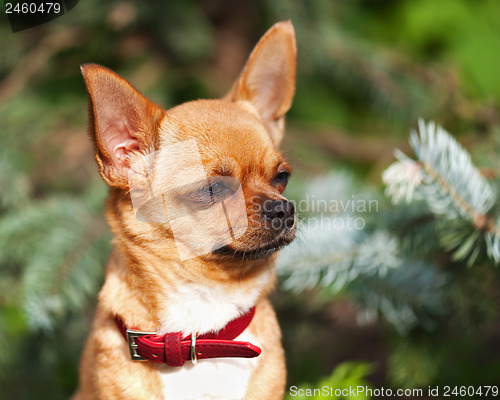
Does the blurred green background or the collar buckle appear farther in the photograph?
the blurred green background

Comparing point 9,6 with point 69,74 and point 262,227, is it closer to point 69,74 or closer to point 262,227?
point 69,74

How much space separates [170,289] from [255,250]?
26 centimetres

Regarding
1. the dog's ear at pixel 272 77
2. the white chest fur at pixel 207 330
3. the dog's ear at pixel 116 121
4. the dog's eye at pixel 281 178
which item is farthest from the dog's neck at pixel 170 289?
the dog's ear at pixel 272 77

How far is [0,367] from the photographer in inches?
76.8

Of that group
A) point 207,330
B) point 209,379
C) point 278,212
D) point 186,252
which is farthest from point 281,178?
point 209,379

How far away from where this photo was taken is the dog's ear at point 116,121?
48.1 inches

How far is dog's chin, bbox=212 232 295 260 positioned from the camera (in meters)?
1.34

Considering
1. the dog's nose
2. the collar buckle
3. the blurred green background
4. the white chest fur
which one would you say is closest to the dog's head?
the dog's nose

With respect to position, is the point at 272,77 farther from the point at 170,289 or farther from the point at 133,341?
the point at 133,341

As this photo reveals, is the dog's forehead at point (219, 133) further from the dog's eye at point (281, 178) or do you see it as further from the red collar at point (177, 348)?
the red collar at point (177, 348)

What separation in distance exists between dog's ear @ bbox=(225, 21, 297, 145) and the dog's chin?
41 centimetres

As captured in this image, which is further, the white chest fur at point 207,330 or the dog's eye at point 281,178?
the dog's eye at point 281,178

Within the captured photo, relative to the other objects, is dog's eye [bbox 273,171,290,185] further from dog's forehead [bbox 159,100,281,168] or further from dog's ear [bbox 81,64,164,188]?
dog's ear [bbox 81,64,164,188]

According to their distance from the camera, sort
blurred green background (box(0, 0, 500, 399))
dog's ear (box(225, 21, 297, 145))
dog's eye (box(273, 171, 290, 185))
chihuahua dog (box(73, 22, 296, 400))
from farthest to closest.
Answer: blurred green background (box(0, 0, 500, 399)) < dog's ear (box(225, 21, 297, 145)) < dog's eye (box(273, 171, 290, 185)) < chihuahua dog (box(73, 22, 296, 400))
